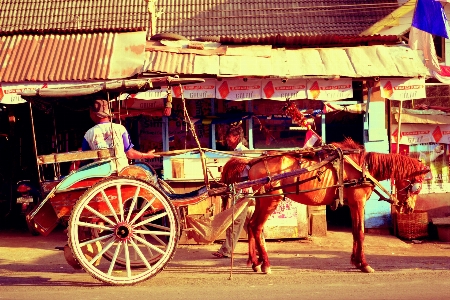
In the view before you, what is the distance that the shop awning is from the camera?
11.6 meters

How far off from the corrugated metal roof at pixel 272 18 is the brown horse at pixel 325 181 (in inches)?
329

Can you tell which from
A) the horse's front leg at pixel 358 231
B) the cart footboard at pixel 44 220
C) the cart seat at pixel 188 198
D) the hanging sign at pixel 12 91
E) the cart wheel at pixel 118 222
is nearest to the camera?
the cart wheel at pixel 118 222

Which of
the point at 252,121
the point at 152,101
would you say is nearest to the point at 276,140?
the point at 252,121

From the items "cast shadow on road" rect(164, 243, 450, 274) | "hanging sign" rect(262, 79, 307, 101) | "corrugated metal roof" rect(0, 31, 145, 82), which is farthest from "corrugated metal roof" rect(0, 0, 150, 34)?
"cast shadow on road" rect(164, 243, 450, 274)

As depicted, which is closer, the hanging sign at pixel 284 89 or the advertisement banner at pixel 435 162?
the hanging sign at pixel 284 89

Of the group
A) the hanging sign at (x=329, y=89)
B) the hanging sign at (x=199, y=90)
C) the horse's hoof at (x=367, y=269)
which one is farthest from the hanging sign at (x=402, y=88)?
the horse's hoof at (x=367, y=269)

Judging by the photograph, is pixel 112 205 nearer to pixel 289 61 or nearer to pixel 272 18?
pixel 289 61

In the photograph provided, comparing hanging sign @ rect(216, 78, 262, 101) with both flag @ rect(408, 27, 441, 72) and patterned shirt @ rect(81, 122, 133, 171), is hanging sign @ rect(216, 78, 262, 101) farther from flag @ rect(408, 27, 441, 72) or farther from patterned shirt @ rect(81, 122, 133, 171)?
patterned shirt @ rect(81, 122, 133, 171)

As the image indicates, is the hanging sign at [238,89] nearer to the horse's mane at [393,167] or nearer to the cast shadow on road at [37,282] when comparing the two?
the horse's mane at [393,167]

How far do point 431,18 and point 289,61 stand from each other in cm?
290

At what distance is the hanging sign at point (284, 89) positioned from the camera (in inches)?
462

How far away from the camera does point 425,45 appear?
42.0ft

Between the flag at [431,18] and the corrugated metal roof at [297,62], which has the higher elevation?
the flag at [431,18]

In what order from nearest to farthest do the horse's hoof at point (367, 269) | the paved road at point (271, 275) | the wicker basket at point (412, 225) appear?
the paved road at point (271, 275)
the horse's hoof at point (367, 269)
the wicker basket at point (412, 225)
